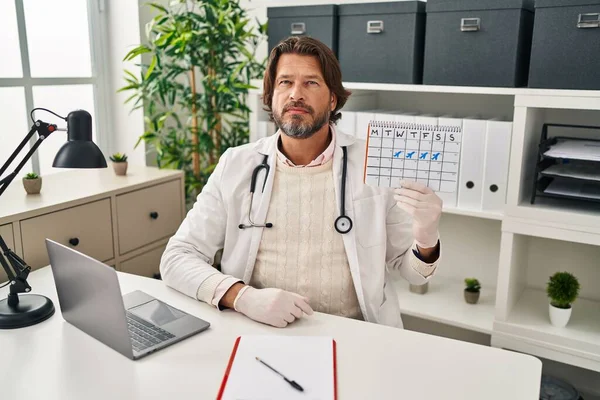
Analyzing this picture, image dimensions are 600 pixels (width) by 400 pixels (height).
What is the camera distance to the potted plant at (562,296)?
2041 millimetres

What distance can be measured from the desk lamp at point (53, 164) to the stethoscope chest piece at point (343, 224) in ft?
2.16

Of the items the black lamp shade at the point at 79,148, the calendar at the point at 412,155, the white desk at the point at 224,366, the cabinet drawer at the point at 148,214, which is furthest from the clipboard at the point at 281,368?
the cabinet drawer at the point at 148,214

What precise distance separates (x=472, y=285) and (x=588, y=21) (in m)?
1.13

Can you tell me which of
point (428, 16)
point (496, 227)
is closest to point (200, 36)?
point (428, 16)

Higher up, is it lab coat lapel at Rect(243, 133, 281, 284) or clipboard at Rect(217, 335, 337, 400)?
lab coat lapel at Rect(243, 133, 281, 284)

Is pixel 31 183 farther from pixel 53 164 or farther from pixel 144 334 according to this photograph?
pixel 144 334

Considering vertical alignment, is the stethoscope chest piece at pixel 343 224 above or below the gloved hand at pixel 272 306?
above

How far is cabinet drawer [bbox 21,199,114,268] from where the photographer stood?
6.18 feet

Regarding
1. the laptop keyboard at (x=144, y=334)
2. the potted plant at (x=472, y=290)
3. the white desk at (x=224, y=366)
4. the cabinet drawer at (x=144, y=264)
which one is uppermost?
the laptop keyboard at (x=144, y=334)

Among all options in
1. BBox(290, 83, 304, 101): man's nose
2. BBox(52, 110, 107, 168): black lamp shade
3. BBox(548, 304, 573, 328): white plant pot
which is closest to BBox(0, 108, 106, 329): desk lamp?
BBox(52, 110, 107, 168): black lamp shade

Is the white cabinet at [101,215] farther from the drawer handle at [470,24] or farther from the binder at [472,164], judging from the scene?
the drawer handle at [470,24]

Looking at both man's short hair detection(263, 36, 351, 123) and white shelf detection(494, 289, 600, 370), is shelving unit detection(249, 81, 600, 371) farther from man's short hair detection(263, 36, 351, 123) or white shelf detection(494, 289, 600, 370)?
man's short hair detection(263, 36, 351, 123)

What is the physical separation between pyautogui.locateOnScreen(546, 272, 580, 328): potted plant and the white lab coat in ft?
2.36

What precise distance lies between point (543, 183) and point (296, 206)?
97 centimetres
